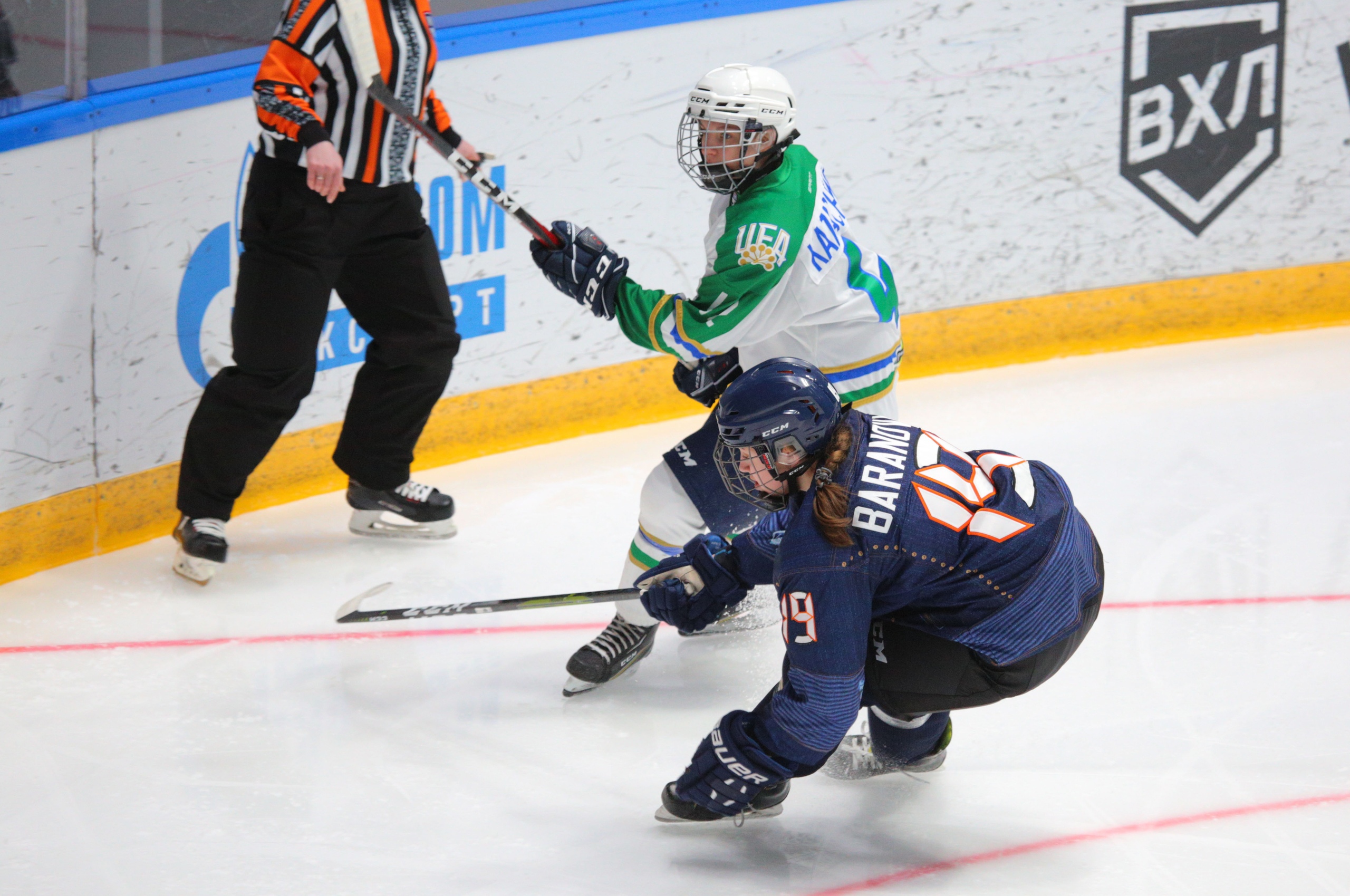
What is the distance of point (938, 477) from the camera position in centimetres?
214

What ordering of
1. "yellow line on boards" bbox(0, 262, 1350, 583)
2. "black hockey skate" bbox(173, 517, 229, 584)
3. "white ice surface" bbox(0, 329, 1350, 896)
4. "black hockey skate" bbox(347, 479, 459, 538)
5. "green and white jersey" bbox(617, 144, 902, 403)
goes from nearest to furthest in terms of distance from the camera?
"white ice surface" bbox(0, 329, 1350, 896) < "green and white jersey" bbox(617, 144, 902, 403) < "black hockey skate" bbox(173, 517, 229, 584) < "yellow line on boards" bbox(0, 262, 1350, 583) < "black hockey skate" bbox(347, 479, 459, 538)

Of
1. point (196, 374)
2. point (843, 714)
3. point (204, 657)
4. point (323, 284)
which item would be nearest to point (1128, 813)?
point (843, 714)

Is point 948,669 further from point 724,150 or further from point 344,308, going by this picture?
point 344,308

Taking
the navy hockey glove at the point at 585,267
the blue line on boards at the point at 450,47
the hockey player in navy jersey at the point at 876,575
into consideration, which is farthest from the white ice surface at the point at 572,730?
the blue line on boards at the point at 450,47

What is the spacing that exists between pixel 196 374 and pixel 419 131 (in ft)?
2.95

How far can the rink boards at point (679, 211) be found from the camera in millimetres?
3402

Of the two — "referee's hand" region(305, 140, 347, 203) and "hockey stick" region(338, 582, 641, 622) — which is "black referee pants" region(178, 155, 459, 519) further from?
"hockey stick" region(338, 582, 641, 622)

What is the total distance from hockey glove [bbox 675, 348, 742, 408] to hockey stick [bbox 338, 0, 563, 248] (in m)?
0.55

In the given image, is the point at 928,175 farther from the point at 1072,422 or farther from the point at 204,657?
the point at 204,657

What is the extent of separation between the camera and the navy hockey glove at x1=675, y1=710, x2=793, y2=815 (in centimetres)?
220

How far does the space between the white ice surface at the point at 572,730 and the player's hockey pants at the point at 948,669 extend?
26cm

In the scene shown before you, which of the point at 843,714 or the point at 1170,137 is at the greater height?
the point at 1170,137

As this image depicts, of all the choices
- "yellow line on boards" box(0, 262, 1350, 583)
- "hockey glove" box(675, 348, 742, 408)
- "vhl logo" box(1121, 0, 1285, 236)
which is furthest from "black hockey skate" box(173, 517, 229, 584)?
"vhl logo" box(1121, 0, 1285, 236)

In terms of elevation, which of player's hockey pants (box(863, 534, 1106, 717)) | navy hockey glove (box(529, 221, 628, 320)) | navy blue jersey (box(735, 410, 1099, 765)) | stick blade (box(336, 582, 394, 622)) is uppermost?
navy hockey glove (box(529, 221, 628, 320))
